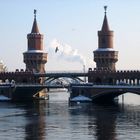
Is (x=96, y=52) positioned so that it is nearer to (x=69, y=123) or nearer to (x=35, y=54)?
(x=35, y=54)

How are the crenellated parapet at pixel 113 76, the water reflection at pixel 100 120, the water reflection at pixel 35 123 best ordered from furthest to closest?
the crenellated parapet at pixel 113 76, the water reflection at pixel 100 120, the water reflection at pixel 35 123

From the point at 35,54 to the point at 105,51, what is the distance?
21323mm

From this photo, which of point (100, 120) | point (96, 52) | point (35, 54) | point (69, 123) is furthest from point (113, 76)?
point (69, 123)

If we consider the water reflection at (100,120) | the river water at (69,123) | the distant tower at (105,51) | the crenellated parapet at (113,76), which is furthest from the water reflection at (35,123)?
the distant tower at (105,51)

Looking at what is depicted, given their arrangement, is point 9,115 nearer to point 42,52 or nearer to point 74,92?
point 74,92

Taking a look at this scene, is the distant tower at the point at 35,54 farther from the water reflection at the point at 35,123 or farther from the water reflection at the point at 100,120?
the water reflection at the point at 35,123

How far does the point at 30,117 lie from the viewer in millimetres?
111188

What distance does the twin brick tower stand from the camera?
572ft

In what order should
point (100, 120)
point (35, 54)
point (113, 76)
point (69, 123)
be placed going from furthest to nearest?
point (35, 54), point (113, 76), point (100, 120), point (69, 123)

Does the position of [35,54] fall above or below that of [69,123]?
above

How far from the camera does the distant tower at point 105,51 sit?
174m

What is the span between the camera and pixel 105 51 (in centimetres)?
17400

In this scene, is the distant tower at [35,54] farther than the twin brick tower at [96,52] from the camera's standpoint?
Yes

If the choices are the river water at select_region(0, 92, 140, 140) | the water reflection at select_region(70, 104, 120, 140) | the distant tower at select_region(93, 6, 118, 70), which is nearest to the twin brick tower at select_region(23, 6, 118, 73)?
the distant tower at select_region(93, 6, 118, 70)
